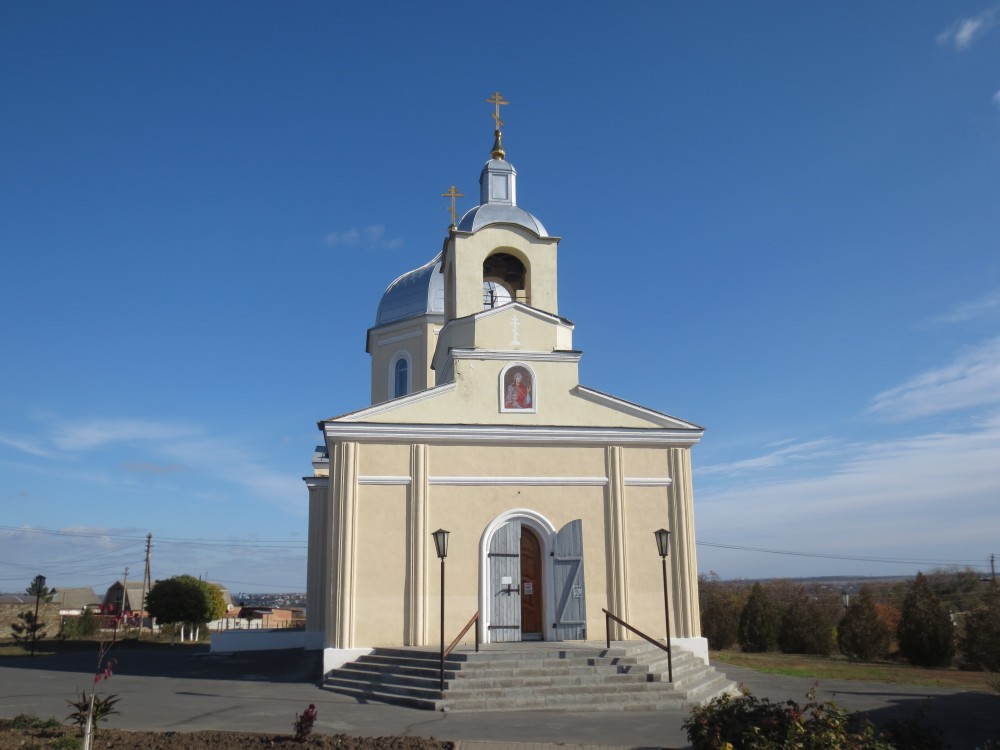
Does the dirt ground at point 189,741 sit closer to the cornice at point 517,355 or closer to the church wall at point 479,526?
the church wall at point 479,526

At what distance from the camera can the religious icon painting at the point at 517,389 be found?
60.7ft

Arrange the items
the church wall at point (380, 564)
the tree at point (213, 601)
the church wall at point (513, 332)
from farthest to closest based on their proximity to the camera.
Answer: the tree at point (213, 601), the church wall at point (513, 332), the church wall at point (380, 564)

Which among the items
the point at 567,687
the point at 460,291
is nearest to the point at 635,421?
the point at 460,291

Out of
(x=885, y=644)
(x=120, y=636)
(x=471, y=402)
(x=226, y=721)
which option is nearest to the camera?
(x=226, y=721)

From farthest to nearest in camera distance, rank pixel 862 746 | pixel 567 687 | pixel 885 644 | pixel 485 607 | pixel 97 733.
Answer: pixel 885 644 < pixel 485 607 < pixel 567 687 < pixel 97 733 < pixel 862 746

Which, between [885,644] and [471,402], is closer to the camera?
[471,402]

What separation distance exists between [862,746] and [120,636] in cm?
3344

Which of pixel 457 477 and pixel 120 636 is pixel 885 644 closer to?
pixel 457 477

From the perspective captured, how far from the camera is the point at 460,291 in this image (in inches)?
763

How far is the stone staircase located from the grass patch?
425 centimetres

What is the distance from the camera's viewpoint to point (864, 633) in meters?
24.6

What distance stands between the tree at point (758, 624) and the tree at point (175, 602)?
21.2 metres

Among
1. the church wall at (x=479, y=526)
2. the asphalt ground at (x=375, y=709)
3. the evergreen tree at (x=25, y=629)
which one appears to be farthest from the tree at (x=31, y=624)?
the church wall at (x=479, y=526)

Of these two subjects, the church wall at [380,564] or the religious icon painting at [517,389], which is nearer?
the church wall at [380,564]
